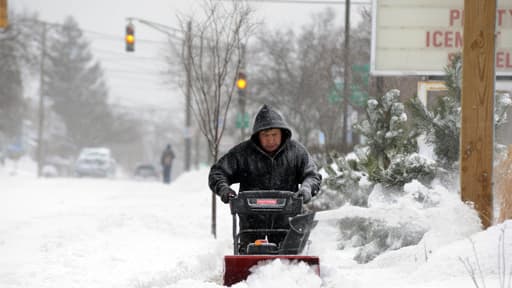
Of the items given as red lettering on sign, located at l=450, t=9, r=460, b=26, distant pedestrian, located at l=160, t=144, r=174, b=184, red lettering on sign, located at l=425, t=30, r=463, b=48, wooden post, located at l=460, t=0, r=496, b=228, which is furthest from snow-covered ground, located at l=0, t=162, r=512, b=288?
distant pedestrian, located at l=160, t=144, r=174, b=184

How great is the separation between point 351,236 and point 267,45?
105 feet

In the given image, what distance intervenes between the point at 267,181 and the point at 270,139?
39 cm

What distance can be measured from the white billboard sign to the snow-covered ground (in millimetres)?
3930

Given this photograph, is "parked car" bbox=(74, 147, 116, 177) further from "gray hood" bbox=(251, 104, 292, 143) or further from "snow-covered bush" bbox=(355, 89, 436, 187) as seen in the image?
"gray hood" bbox=(251, 104, 292, 143)

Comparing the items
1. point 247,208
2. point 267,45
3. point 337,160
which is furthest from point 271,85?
point 247,208

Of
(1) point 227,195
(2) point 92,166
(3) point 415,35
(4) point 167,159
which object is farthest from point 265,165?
(2) point 92,166

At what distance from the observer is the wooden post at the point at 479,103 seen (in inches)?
318

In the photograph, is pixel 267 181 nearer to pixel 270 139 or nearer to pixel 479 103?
pixel 270 139

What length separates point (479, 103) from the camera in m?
8.10

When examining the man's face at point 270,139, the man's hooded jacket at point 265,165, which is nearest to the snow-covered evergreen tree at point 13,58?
the man's hooded jacket at point 265,165

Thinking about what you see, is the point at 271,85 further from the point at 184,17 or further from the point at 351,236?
the point at 351,236

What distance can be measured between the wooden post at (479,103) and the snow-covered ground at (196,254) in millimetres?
251

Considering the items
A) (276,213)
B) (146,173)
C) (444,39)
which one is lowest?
(146,173)

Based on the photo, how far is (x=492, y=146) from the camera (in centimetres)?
815
